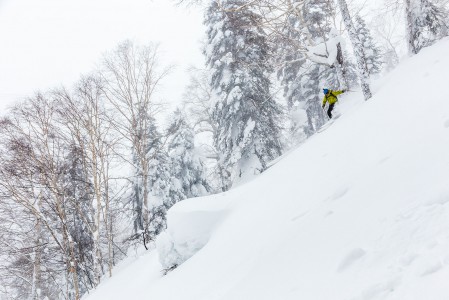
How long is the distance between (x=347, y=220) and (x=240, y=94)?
12377 millimetres

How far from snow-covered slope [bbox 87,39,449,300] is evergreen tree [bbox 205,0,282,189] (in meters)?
8.14

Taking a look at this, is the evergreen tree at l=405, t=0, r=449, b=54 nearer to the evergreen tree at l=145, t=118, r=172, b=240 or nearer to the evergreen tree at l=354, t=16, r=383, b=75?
the evergreen tree at l=145, t=118, r=172, b=240

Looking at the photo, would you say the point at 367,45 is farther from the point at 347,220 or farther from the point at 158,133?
the point at 347,220

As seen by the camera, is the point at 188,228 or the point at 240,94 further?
the point at 240,94

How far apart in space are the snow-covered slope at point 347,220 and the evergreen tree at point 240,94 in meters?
8.14

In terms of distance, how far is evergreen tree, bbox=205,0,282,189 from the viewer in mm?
15391

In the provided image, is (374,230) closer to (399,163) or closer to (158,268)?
(399,163)

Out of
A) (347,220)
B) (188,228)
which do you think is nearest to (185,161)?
(188,228)

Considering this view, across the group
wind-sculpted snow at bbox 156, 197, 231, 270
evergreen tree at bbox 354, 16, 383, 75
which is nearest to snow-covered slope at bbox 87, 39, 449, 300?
wind-sculpted snow at bbox 156, 197, 231, 270

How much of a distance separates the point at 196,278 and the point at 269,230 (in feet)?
5.22

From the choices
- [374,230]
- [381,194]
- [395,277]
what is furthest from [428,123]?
[395,277]

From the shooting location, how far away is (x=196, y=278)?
5164mm

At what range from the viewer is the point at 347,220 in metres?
3.37

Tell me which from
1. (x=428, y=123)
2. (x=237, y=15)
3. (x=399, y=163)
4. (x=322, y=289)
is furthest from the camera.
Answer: (x=237, y=15)
